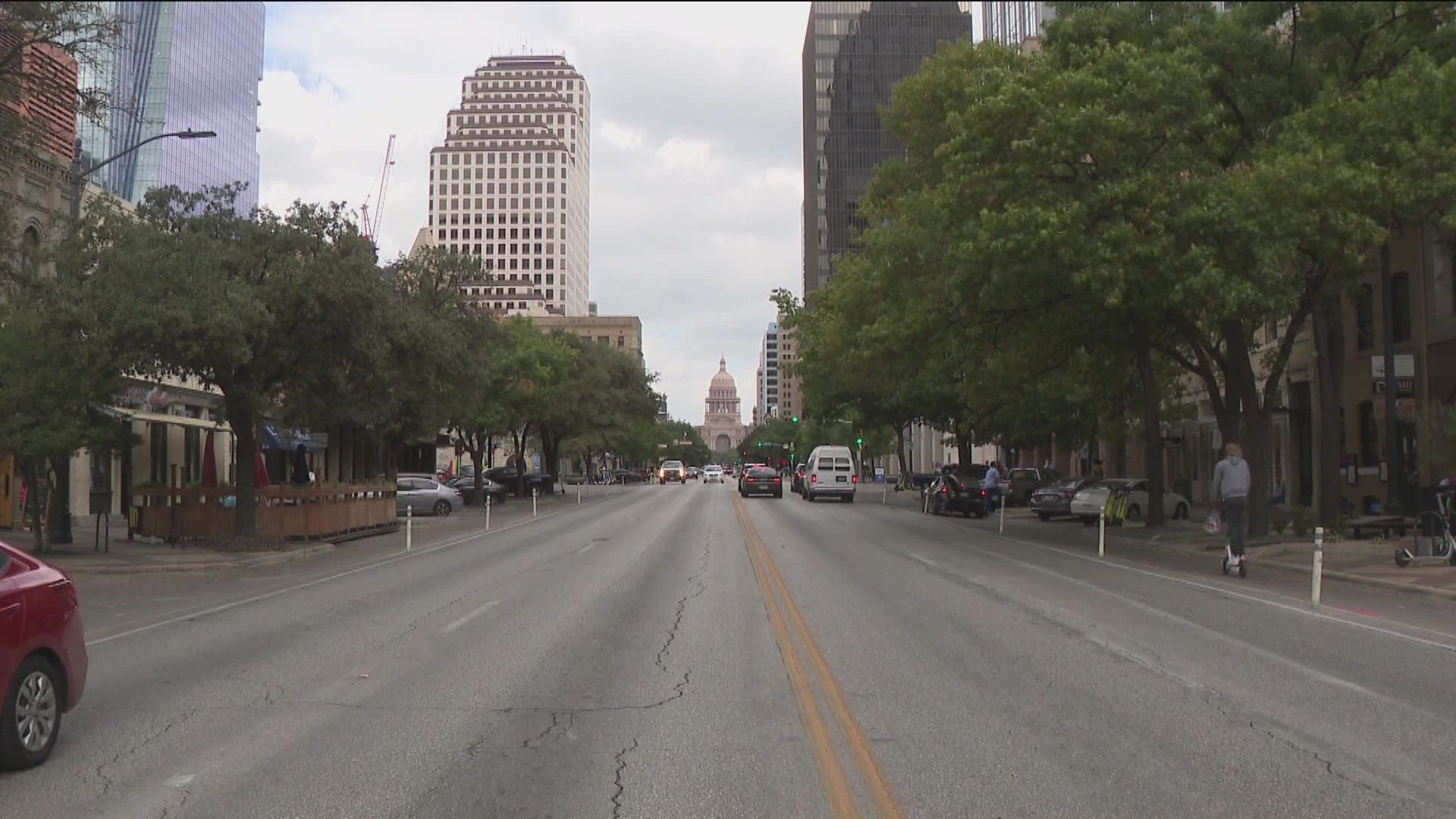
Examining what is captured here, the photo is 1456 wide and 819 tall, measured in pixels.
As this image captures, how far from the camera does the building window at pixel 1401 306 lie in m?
29.3

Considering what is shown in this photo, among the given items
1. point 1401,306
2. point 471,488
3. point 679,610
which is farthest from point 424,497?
point 1401,306

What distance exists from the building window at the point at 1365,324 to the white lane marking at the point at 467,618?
2680 cm

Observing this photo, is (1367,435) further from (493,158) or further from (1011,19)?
(493,158)

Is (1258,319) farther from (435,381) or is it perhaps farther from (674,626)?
(435,381)

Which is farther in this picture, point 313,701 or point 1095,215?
point 1095,215

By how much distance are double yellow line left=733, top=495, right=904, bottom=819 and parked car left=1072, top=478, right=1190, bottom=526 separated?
21.4 meters

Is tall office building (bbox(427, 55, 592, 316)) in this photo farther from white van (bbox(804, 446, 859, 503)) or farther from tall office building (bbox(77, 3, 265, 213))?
tall office building (bbox(77, 3, 265, 213))

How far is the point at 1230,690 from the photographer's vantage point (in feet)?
28.3

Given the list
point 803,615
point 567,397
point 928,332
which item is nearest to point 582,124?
point 567,397

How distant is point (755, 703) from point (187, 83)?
27.2m

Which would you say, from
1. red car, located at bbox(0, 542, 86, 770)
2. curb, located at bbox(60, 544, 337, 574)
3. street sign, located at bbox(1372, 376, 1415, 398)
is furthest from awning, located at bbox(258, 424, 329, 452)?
red car, located at bbox(0, 542, 86, 770)

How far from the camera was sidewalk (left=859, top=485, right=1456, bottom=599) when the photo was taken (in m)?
16.0

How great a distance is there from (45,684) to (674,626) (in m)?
6.38

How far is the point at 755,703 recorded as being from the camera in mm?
8109
